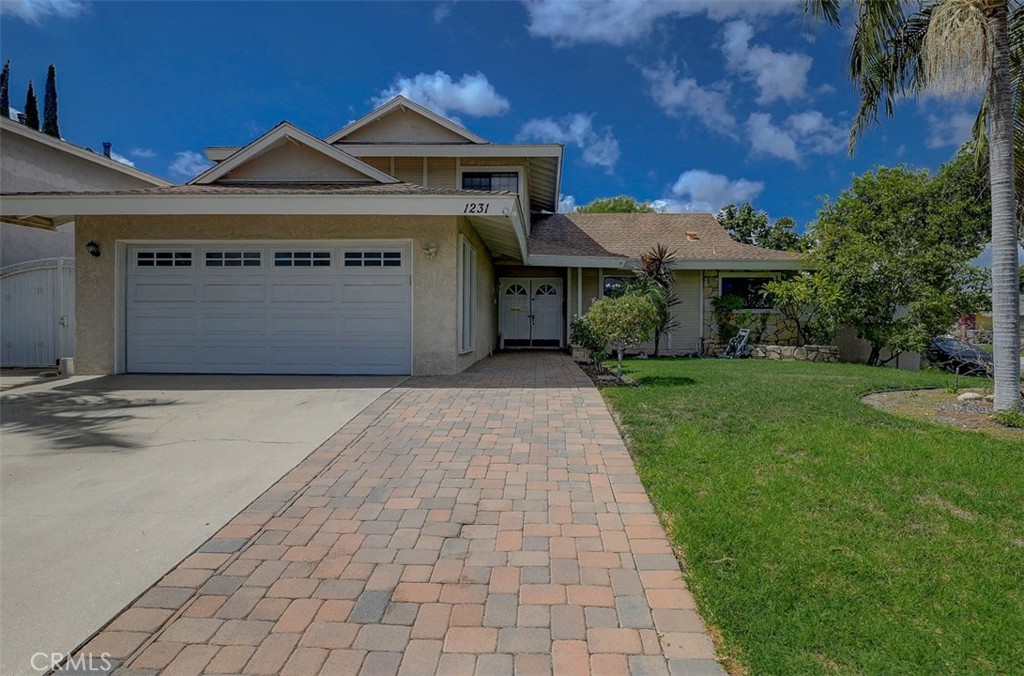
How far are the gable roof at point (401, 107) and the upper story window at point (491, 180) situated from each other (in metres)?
0.90

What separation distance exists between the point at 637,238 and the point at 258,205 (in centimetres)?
1183

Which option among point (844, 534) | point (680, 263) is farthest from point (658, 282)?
point (844, 534)

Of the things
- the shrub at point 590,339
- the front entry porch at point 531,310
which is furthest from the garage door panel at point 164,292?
the front entry porch at point 531,310

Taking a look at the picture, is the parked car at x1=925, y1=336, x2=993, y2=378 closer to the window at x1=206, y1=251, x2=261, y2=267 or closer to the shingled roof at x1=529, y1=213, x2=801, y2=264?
the shingled roof at x1=529, y1=213, x2=801, y2=264

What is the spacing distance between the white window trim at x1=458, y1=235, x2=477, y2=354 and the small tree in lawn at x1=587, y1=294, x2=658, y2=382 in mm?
2601

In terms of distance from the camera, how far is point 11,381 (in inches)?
326

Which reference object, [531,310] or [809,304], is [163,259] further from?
[809,304]

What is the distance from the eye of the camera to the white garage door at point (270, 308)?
888 centimetres

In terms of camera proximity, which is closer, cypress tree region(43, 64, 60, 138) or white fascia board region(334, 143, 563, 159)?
white fascia board region(334, 143, 563, 159)

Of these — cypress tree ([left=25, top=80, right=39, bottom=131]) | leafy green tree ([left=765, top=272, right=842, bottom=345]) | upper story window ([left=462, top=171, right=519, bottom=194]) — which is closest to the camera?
leafy green tree ([left=765, top=272, right=842, bottom=345])

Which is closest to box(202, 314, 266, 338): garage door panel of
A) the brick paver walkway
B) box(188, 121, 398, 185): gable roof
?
box(188, 121, 398, 185): gable roof

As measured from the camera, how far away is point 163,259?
9.02 m

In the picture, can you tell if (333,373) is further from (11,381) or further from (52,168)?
(52,168)

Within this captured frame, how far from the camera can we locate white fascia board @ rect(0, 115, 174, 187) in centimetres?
1238
